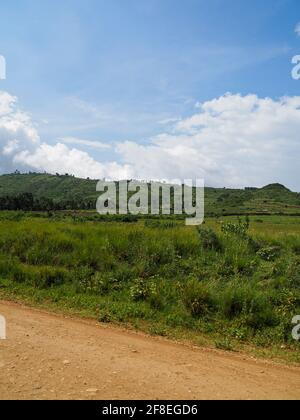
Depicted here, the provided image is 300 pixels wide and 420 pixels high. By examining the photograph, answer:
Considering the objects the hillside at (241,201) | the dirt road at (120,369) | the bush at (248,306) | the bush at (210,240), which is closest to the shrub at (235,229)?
the bush at (210,240)

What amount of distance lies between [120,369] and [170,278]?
5.51 metres

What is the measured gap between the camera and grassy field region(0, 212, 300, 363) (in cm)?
838

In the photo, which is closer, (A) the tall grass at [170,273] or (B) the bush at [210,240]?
(A) the tall grass at [170,273]

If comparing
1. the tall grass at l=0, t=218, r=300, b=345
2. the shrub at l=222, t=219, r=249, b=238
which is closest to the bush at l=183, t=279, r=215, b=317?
the tall grass at l=0, t=218, r=300, b=345

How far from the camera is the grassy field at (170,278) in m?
8.38

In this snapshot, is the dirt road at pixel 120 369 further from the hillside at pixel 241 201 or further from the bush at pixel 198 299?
the hillside at pixel 241 201

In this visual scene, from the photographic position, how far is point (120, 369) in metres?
5.74

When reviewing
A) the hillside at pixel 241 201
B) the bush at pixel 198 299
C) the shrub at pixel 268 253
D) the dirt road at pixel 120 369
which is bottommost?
the dirt road at pixel 120 369

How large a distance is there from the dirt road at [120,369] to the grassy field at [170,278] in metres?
0.97

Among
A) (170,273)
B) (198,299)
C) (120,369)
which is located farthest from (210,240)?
(120,369)

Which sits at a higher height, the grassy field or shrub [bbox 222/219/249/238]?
shrub [bbox 222/219/249/238]

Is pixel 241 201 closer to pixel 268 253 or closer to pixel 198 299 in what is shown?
pixel 268 253

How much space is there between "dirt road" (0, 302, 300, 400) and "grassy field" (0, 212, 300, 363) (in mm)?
966

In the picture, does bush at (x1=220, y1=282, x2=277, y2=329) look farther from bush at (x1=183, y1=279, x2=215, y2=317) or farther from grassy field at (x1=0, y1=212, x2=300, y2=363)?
bush at (x1=183, y1=279, x2=215, y2=317)
